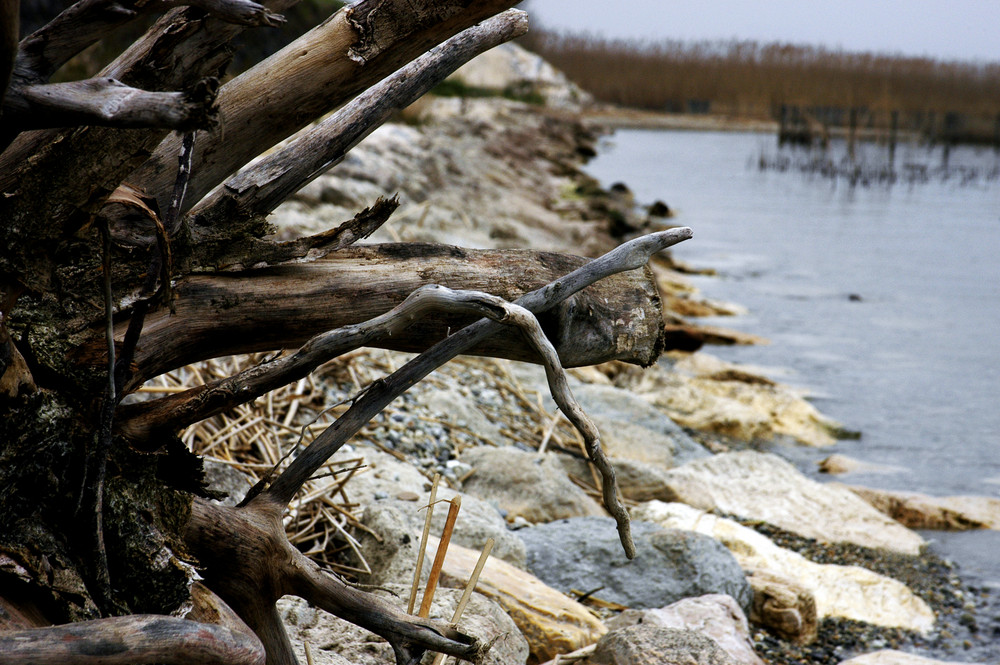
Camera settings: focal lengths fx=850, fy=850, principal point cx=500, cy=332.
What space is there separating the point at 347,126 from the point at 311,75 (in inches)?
8.0

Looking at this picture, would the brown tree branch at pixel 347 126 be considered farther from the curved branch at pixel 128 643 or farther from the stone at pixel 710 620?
the stone at pixel 710 620

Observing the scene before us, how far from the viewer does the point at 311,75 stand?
1809mm

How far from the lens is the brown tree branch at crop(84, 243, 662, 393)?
5.97ft

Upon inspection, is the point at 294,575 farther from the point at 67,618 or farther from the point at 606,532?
the point at 606,532

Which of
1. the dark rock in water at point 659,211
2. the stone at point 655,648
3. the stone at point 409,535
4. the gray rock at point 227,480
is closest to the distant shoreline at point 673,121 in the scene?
the dark rock in water at point 659,211

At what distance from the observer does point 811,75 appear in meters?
50.6

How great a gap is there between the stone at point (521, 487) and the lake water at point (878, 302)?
2651mm

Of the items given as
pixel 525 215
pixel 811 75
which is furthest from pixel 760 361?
pixel 811 75

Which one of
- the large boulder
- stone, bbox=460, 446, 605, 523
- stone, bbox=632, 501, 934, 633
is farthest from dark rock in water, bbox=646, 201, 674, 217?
the large boulder

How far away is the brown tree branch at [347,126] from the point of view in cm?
189

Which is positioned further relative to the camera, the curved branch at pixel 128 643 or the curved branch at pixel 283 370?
the curved branch at pixel 283 370

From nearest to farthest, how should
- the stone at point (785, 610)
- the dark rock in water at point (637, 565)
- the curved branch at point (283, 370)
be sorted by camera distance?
the curved branch at point (283, 370), the dark rock in water at point (637, 565), the stone at point (785, 610)

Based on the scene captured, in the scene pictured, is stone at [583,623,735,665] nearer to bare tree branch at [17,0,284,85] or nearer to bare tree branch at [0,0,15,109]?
bare tree branch at [17,0,284,85]

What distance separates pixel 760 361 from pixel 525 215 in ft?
16.4
